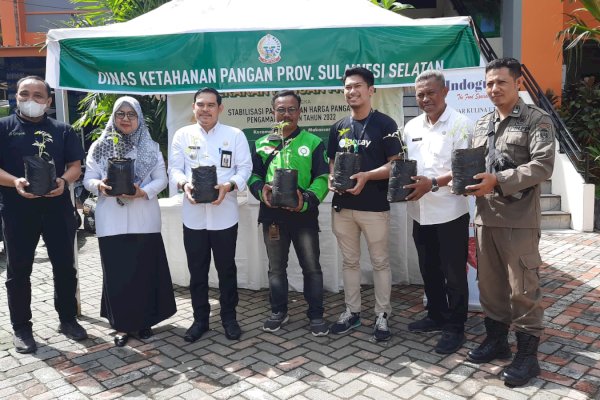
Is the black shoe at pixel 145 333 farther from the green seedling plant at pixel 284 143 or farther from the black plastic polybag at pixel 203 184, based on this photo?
the green seedling plant at pixel 284 143

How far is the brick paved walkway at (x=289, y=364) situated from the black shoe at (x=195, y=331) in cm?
7

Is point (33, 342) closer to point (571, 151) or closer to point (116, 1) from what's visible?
point (116, 1)

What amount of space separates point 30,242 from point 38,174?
620 millimetres

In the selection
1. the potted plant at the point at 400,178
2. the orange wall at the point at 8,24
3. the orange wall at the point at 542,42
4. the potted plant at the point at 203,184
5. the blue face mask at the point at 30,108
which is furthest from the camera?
the orange wall at the point at 8,24

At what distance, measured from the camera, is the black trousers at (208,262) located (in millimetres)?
4172

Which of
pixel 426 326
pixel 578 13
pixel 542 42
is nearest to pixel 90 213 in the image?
pixel 426 326

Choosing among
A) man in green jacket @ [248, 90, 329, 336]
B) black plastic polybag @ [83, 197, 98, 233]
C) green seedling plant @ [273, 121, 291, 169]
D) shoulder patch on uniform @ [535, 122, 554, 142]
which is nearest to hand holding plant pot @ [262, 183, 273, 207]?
man in green jacket @ [248, 90, 329, 336]

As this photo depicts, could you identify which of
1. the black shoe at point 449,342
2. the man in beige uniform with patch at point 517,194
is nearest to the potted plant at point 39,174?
the man in beige uniform with patch at point 517,194

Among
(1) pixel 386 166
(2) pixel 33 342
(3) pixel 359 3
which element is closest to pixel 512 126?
(1) pixel 386 166

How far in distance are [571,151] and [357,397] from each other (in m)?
7.06

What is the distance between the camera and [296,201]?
3924 mm

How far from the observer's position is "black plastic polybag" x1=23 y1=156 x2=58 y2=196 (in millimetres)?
3758

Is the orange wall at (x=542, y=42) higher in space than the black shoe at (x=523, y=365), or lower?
higher

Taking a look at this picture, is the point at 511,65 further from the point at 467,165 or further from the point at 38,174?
the point at 38,174
